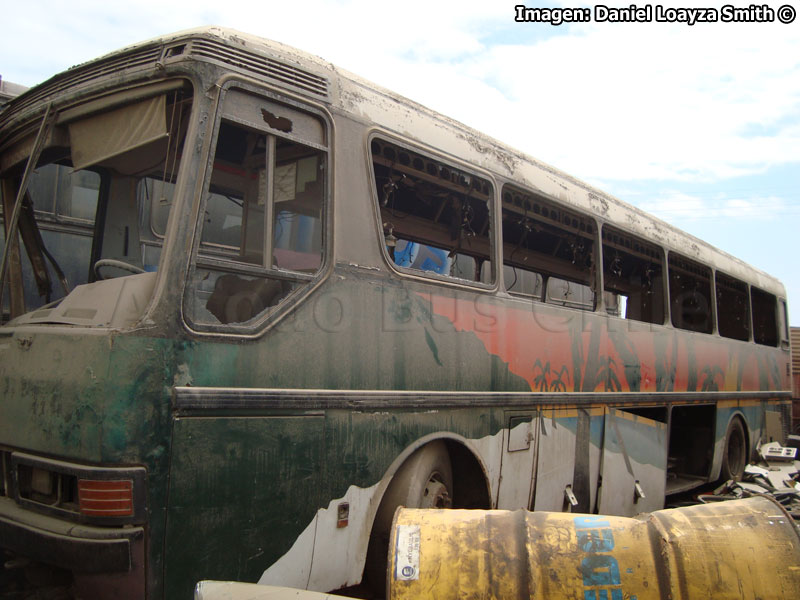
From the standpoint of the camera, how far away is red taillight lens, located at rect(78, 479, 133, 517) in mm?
2422

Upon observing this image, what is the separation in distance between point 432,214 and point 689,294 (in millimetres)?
4226

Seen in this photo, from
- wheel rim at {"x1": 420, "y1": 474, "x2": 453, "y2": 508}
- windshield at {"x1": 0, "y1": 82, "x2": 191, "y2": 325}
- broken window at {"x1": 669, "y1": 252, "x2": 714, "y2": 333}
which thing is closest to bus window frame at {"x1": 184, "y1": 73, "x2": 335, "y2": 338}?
windshield at {"x1": 0, "y1": 82, "x2": 191, "y2": 325}

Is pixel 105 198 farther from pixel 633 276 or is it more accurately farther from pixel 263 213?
pixel 633 276

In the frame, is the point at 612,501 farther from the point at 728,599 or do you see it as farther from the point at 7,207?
the point at 7,207

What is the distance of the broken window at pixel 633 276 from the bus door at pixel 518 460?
5.82 ft

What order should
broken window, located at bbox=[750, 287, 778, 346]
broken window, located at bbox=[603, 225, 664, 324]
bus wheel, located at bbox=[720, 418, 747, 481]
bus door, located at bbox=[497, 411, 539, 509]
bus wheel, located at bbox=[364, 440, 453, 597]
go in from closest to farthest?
1. bus wheel, located at bbox=[364, 440, 453, 597]
2. bus door, located at bbox=[497, 411, 539, 509]
3. broken window, located at bbox=[603, 225, 664, 324]
4. bus wheel, located at bbox=[720, 418, 747, 481]
5. broken window, located at bbox=[750, 287, 778, 346]

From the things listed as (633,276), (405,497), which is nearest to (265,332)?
(405,497)

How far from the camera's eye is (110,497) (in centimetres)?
243

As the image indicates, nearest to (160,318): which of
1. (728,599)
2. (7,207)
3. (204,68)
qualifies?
(204,68)

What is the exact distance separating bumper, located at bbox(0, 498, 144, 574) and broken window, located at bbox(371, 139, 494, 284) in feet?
6.35

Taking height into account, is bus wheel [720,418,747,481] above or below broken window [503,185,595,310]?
below

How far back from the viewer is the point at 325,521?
306 centimetres

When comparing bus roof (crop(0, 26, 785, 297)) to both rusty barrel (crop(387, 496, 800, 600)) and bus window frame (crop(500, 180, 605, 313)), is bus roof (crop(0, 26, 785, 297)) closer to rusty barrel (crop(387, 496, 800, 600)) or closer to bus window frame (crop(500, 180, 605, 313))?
bus window frame (crop(500, 180, 605, 313))

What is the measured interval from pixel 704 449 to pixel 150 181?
22.6ft
